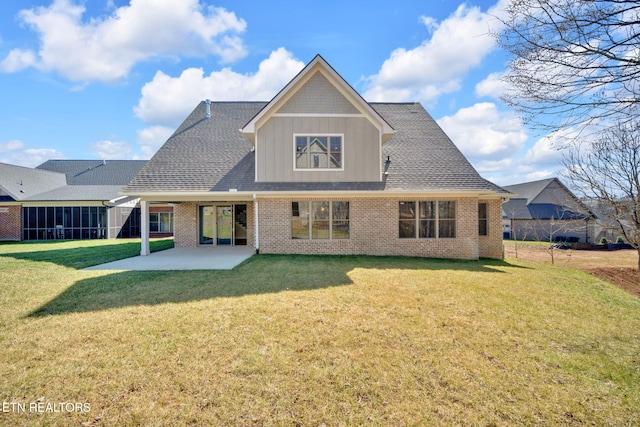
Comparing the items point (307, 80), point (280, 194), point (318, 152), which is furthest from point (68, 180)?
point (318, 152)

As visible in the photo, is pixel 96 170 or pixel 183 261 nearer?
pixel 183 261

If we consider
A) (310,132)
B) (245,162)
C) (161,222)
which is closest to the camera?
(310,132)

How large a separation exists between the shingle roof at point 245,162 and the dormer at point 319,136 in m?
0.56

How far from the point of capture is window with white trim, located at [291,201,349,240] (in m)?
11.9

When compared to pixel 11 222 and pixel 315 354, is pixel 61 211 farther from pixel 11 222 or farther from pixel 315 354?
pixel 315 354

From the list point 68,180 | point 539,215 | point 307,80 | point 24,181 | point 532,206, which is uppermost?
point 307,80

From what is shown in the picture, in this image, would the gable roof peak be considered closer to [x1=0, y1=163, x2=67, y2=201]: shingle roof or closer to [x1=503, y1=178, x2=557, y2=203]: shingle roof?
[x1=0, y1=163, x2=67, y2=201]: shingle roof

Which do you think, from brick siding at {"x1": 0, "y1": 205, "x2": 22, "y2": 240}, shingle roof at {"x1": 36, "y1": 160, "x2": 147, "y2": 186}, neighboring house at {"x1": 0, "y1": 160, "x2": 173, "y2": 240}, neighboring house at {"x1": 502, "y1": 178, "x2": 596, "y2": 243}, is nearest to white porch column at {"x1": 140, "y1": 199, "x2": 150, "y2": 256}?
neighboring house at {"x1": 0, "y1": 160, "x2": 173, "y2": 240}

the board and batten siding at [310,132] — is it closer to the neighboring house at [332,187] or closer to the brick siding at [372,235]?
the neighboring house at [332,187]

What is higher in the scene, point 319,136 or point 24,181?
point 319,136

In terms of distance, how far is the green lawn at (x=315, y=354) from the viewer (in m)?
2.85

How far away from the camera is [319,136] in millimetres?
11961

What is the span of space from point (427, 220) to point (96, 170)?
29.8m

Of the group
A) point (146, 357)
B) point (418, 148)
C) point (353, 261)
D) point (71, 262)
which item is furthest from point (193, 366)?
point (418, 148)
